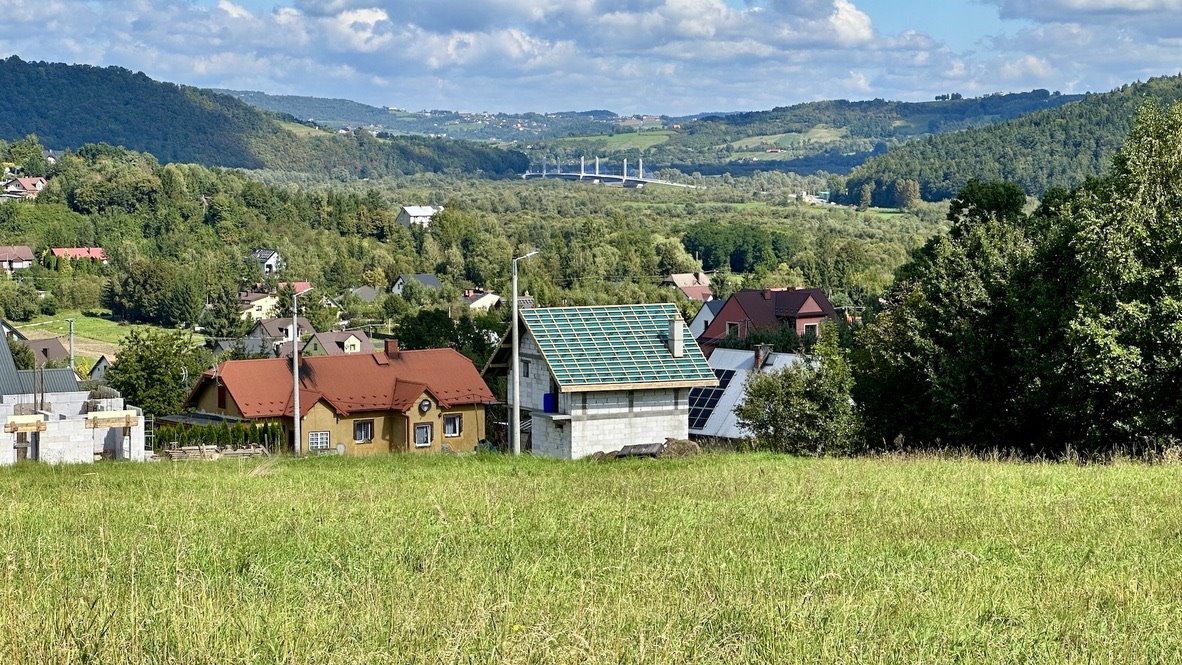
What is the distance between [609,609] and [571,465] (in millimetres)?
11626

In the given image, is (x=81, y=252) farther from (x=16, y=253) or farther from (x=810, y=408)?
(x=810, y=408)

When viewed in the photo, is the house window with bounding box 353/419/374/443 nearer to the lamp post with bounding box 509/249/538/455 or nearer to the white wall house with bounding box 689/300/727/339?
the lamp post with bounding box 509/249/538/455

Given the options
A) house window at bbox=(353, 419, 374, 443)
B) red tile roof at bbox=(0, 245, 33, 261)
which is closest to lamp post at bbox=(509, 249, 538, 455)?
house window at bbox=(353, 419, 374, 443)

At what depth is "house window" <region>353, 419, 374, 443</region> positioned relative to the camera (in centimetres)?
4695

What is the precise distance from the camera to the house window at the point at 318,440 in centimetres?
4494

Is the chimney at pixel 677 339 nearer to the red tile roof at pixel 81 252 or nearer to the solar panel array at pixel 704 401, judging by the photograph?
the solar panel array at pixel 704 401

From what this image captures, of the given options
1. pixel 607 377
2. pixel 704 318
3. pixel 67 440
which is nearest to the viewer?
pixel 67 440

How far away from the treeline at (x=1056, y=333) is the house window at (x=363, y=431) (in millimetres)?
21122

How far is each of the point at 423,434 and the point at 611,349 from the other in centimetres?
1387

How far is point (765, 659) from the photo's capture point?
20.8 ft

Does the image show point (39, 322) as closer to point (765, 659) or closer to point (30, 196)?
point (30, 196)

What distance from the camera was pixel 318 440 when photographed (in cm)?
4534

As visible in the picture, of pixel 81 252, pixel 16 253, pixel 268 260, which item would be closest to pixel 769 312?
pixel 268 260

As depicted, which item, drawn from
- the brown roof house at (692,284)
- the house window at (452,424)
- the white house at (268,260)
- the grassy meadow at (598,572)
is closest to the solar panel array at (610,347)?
the house window at (452,424)
